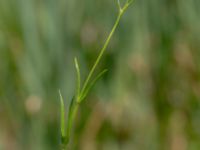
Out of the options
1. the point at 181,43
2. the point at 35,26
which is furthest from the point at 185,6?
the point at 35,26

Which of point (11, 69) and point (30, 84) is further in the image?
point (11, 69)

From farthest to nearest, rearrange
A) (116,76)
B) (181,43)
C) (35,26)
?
(181,43), (116,76), (35,26)

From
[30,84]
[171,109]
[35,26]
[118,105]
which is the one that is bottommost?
[171,109]

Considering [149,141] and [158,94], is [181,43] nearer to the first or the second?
[158,94]

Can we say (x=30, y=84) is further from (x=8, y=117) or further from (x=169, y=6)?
(x=169, y=6)

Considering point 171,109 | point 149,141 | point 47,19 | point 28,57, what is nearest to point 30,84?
point 28,57

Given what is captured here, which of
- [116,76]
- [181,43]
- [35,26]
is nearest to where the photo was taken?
[35,26]

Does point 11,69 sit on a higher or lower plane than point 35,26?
lower
